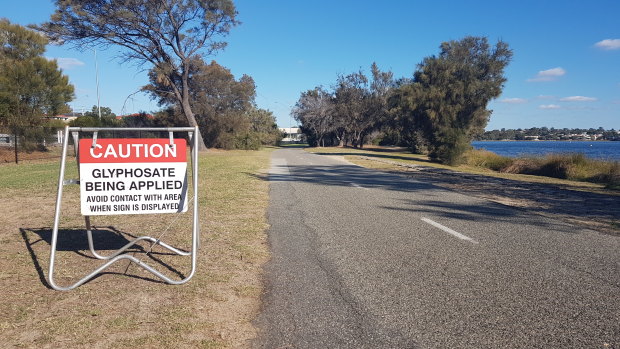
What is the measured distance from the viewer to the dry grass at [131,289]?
3555mm

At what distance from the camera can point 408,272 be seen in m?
5.28

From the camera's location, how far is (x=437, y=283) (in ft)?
16.0

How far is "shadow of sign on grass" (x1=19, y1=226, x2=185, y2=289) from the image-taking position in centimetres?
523

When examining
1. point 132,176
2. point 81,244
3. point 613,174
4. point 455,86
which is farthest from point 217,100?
point 132,176

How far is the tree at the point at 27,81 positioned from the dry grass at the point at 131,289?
28.5m

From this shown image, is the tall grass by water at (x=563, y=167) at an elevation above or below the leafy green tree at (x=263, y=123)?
below

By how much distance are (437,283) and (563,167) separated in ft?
81.7

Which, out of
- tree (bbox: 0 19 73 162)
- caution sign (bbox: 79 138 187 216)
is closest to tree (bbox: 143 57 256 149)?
tree (bbox: 0 19 73 162)

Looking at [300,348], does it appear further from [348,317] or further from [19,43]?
[19,43]

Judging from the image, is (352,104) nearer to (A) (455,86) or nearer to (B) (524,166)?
(A) (455,86)

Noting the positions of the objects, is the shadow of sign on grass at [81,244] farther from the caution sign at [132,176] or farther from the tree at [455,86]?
the tree at [455,86]

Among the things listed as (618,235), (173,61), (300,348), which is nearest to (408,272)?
(300,348)

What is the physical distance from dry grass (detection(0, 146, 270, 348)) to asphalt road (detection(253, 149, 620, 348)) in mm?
347

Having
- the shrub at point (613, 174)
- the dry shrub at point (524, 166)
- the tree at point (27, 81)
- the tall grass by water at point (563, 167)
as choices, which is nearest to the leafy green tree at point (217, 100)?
the tree at point (27, 81)
